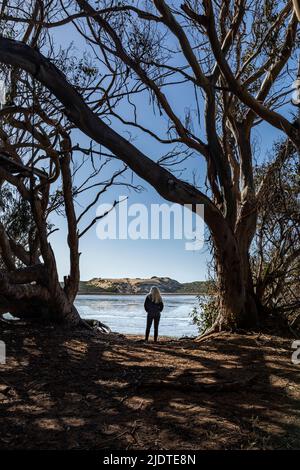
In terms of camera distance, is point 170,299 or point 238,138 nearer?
point 238,138

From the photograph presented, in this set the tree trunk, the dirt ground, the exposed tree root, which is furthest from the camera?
the tree trunk

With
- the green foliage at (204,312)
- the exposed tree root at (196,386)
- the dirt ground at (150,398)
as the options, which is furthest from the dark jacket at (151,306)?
the exposed tree root at (196,386)

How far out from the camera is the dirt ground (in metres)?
2.93

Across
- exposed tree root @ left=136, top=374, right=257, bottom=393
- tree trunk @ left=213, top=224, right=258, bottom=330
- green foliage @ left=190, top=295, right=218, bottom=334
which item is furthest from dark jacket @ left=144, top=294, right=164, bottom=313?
exposed tree root @ left=136, top=374, right=257, bottom=393

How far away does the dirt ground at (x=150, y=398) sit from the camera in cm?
293

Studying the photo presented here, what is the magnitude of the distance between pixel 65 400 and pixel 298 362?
291 centimetres

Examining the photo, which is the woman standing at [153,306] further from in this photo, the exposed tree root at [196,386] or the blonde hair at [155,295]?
the exposed tree root at [196,386]

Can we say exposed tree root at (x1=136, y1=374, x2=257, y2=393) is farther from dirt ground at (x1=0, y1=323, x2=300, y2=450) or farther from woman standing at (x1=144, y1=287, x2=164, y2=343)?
woman standing at (x1=144, y1=287, x2=164, y2=343)

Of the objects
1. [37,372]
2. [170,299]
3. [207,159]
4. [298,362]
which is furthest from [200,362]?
[170,299]

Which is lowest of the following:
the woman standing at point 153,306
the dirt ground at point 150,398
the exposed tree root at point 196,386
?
the dirt ground at point 150,398

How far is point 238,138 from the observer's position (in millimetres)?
8383

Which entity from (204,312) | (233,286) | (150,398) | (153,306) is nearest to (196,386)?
(150,398)
